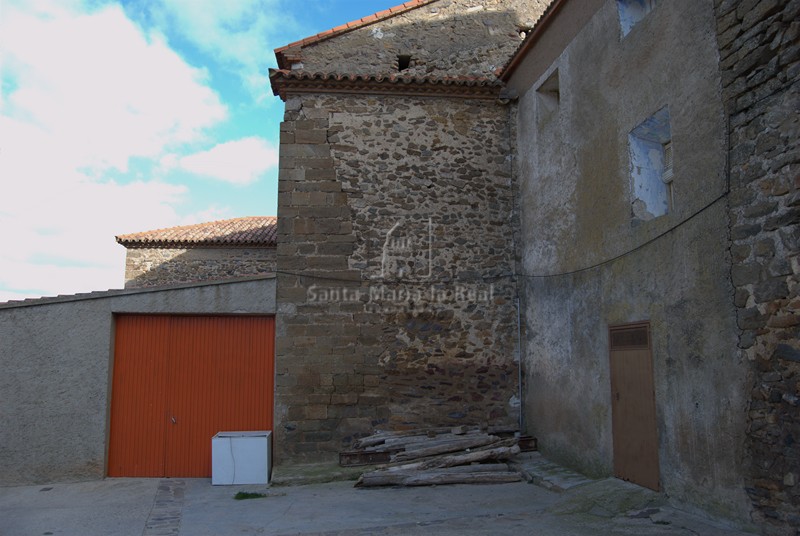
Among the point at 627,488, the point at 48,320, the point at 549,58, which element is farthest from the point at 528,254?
the point at 48,320

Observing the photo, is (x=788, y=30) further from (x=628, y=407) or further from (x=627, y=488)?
(x=627, y=488)

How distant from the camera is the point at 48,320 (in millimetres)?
8727

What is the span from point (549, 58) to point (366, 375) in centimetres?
553

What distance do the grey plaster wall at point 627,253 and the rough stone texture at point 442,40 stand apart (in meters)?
1.30

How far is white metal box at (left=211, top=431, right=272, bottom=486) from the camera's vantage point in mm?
8539

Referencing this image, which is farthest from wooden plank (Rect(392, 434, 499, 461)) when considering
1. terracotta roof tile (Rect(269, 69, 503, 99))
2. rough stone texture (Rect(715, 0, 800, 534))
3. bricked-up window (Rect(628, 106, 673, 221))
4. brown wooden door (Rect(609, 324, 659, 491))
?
terracotta roof tile (Rect(269, 69, 503, 99))

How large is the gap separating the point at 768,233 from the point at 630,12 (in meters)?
3.72

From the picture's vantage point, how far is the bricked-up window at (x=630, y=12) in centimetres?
720

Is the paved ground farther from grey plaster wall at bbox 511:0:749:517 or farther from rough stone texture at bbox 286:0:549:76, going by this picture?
rough stone texture at bbox 286:0:549:76

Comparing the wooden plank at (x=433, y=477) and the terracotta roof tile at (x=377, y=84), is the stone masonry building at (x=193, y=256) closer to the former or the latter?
the terracotta roof tile at (x=377, y=84)

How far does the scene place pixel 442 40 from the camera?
11.1 m

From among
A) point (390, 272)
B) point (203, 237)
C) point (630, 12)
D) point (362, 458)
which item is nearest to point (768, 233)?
point (630, 12)

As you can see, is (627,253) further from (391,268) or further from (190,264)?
(190,264)

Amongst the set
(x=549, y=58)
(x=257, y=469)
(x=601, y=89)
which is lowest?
(x=257, y=469)
